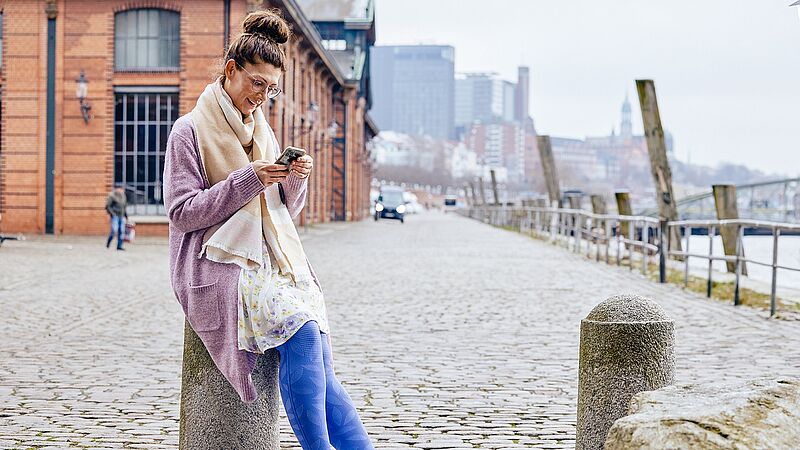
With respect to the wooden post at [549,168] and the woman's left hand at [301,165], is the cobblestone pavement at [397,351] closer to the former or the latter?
the woman's left hand at [301,165]

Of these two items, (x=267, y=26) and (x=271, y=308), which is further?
(x=267, y=26)

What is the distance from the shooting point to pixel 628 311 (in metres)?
4.38

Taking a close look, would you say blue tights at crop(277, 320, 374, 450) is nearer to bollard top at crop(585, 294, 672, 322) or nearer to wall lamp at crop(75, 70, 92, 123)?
bollard top at crop(585, 294, 672, 322)

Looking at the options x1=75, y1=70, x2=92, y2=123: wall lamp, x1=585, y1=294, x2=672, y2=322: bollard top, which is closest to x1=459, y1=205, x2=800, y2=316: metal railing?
x1=585, y1=294, x2=672, y2=322: bollard top

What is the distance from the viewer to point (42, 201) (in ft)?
99.2

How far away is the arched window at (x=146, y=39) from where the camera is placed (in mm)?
29953

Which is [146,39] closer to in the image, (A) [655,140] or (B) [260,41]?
(A) [655,140]

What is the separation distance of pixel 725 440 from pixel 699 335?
709cm

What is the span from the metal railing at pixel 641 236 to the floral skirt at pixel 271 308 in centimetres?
863

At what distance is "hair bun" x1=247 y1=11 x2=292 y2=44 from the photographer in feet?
13.3

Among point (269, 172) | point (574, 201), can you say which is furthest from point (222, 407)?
point (574, 201)

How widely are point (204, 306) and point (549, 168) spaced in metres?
33.6

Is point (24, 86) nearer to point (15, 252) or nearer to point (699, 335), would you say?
point (15, 252)

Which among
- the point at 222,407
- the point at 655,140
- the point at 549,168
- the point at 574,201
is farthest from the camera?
the point at 549,168
